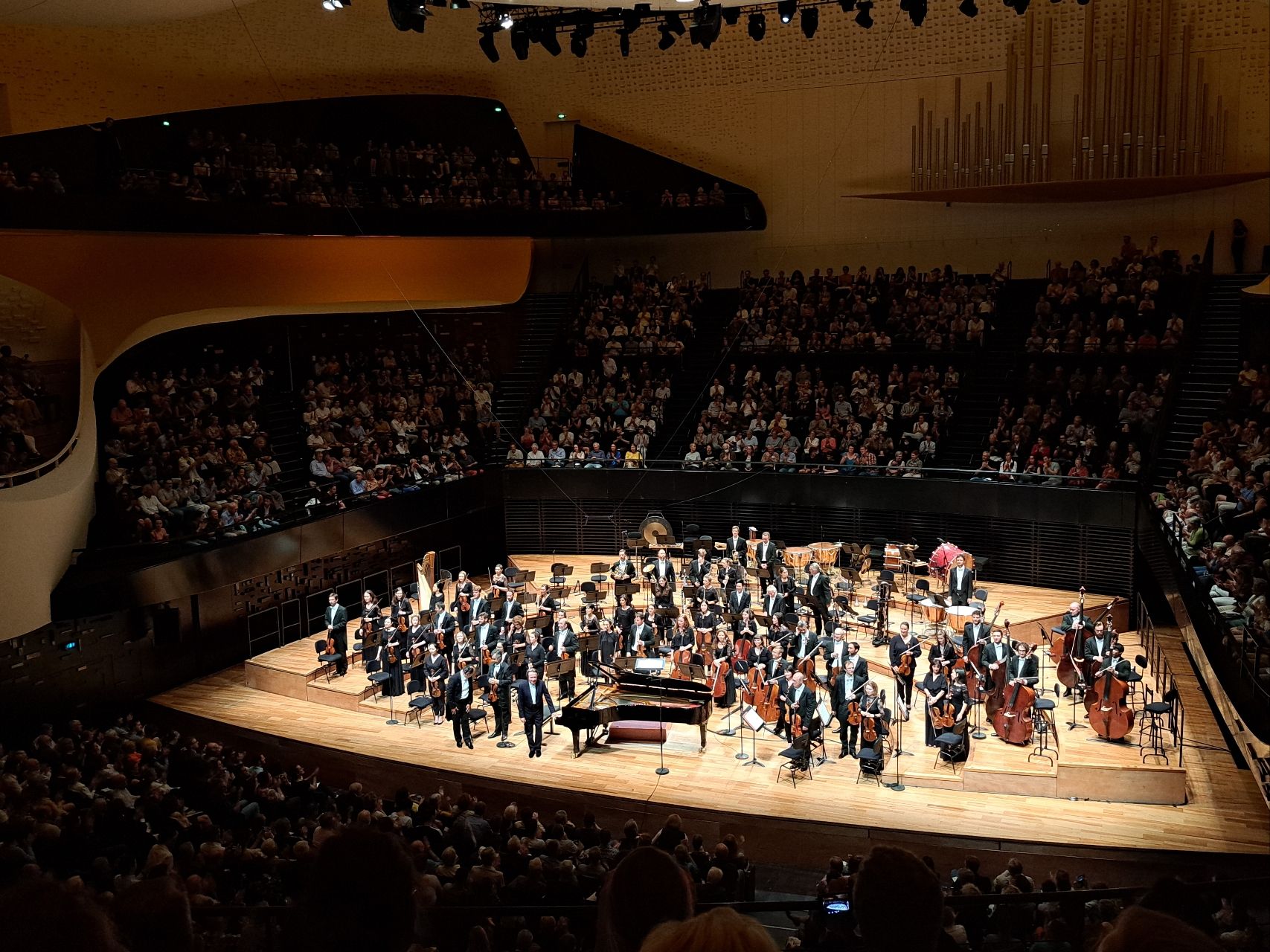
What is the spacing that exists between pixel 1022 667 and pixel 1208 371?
355 inches

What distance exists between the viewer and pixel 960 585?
55.3 ft

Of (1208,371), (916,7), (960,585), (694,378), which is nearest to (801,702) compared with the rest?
(960,585)

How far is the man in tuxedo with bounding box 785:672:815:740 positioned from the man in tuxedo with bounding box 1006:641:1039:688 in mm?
2411

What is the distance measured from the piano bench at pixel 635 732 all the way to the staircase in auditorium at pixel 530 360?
406 inches

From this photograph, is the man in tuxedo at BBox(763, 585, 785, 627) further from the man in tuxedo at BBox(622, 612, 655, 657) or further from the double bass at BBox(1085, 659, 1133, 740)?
the double bass at BBox(1085, 659, 1133, 740)

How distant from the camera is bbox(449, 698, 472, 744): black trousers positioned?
1374 centimetres

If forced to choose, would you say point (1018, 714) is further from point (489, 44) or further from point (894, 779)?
point (489, 44)

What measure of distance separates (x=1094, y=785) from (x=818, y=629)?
5.73m

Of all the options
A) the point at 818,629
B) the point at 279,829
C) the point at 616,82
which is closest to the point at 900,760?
the point at 818,629

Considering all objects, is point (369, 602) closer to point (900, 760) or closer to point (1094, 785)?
point (900, 760)

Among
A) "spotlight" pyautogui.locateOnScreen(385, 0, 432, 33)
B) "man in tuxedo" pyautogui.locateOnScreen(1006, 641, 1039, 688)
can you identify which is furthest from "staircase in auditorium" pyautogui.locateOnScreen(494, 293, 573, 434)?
"man in tuxedo" pyautogui.locateOnScreen(1006, 641, 1039, 688)

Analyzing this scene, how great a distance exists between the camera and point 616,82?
88.3 feet

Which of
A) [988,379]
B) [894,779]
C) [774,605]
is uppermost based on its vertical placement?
[988,379]

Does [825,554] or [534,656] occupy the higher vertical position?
[825,554]
